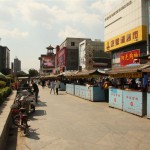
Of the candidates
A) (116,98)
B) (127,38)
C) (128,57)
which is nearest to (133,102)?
(116,98)

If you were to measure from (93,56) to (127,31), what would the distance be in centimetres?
3540

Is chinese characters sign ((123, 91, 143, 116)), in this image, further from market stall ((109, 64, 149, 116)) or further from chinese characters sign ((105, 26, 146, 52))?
chinese characters sign ((105, 26, 146, 52))

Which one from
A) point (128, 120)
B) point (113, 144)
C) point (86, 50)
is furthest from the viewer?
point (86, 50)

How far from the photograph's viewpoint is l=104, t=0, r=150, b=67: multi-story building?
37719 mm

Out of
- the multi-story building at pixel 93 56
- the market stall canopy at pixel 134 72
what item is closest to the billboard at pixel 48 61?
the multi-story building at pixel 93 56

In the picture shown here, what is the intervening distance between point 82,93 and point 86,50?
4731 cm

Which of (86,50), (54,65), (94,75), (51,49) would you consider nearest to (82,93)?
(94,75)

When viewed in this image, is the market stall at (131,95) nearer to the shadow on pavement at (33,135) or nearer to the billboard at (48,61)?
the shadow on pavement at (33,135)

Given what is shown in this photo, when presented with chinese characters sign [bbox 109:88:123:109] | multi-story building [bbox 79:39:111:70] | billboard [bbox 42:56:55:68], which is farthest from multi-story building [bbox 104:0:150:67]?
billboard [bbox 42:56:55:68]

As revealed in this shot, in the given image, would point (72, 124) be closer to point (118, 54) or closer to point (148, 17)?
point (148, 17)

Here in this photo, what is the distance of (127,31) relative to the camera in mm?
41531

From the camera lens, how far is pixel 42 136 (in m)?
10.4

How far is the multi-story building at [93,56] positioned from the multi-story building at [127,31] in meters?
21.7

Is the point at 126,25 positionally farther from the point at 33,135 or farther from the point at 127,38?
the point at 33,135
